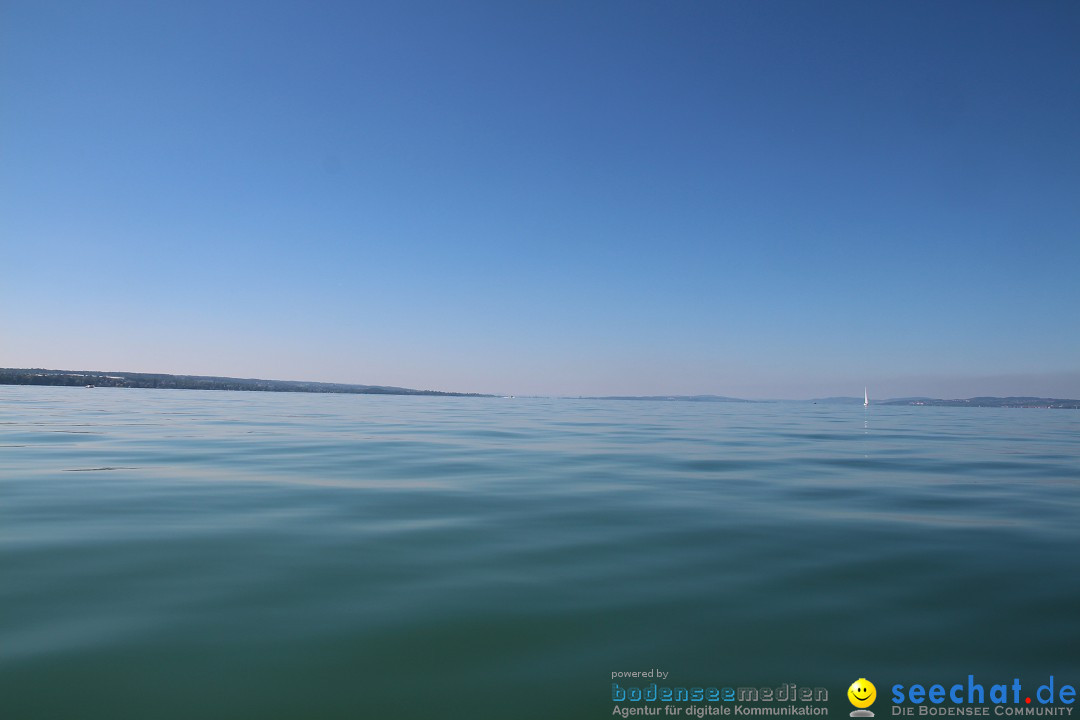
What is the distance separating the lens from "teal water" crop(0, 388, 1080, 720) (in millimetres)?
4000

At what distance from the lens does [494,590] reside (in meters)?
5.68

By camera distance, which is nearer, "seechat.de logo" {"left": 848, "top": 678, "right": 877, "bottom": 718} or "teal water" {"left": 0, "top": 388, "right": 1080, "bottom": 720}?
"seechat.de logo" {"left": 848, "top": 678, "right": 877, "bottom": 718}

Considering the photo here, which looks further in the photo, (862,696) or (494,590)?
(494,590)

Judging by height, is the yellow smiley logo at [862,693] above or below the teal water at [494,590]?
below

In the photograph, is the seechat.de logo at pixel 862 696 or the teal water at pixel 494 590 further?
the teal water at pixel 494 590

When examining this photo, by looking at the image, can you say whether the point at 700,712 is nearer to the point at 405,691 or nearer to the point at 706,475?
the point at 405,691

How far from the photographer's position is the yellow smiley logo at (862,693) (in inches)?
156

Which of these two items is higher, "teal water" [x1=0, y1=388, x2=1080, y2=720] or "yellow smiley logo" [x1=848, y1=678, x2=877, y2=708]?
"teal water" [x1=0, y1=388, x2=1080, y2=720]

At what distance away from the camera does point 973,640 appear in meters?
4.71

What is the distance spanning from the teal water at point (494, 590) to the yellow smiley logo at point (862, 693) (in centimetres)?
8

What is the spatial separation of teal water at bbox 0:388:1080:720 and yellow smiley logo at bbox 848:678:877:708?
0.28 feet

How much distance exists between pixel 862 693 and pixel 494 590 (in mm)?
3080

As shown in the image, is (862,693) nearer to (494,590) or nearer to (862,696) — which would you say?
(862,696)

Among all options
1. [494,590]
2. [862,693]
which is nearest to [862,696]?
[862,693]
